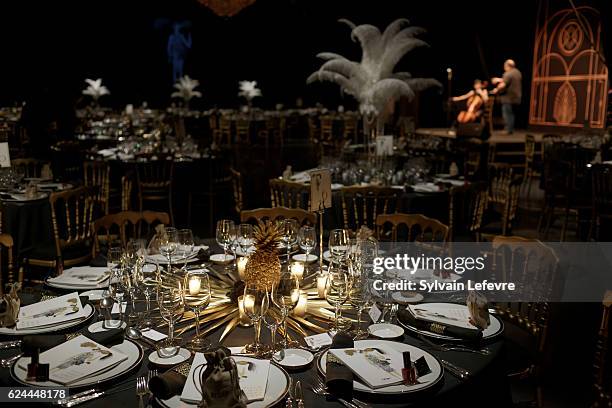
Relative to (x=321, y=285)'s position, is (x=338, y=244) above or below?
above

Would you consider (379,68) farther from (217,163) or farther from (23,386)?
(23,386)

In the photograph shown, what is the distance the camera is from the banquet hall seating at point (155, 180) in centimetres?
647

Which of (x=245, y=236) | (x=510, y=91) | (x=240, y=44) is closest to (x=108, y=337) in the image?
(x=245, y=236)

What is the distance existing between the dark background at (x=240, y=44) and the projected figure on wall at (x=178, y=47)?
0.99 ft

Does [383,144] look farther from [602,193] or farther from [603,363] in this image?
[603,363]

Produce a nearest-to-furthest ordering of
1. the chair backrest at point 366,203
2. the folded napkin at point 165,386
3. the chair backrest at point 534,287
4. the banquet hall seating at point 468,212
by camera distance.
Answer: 1. the folded napkin at point 165,386
2. the chair backrest at point 534,287
3. the chair backrest at point 366,203
4. the banquet hall seating at point 468,212

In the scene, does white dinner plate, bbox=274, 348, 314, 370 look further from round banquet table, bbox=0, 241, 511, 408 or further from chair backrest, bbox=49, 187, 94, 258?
chair backrest, bbox=49, 187, 94, 258

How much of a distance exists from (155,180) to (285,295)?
456 centimetres

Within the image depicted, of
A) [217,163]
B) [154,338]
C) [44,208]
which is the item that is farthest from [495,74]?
[154,338]

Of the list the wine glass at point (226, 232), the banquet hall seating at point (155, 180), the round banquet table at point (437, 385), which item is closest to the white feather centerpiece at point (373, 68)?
the banquet hall seating at point (155, 180)

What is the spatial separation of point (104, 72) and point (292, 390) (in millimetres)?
16815

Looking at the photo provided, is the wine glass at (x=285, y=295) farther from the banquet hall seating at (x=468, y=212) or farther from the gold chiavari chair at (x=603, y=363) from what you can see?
the banquet hall seating at (x=468, y=212)

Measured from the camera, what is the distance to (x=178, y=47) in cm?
1778

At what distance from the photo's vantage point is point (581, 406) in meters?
3.28
